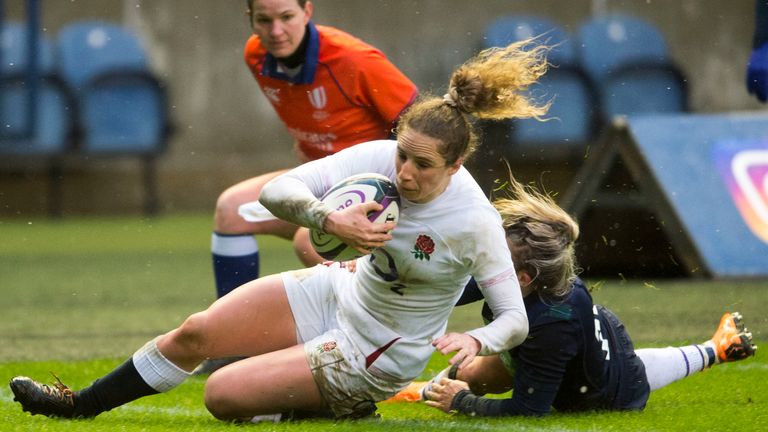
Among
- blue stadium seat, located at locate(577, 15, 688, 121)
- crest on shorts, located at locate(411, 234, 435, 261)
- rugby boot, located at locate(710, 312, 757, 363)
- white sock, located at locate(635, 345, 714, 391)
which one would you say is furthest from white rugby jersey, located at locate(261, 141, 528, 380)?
blue stadium seat, located at locate(577, 15, 688, 121)

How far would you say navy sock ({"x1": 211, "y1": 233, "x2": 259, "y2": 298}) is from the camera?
5848 mm

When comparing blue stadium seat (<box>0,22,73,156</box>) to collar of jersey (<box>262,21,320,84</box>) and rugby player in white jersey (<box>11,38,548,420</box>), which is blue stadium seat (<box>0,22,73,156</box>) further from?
rugby player in white jersey (<box>11,38,548,420</box>)

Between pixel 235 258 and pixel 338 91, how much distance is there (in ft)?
2.78

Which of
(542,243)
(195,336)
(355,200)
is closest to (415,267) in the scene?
(355,200)

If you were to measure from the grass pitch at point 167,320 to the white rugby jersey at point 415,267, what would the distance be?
300mm

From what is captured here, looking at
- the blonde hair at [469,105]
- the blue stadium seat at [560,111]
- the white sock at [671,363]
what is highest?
the blonde hair at [469,105]

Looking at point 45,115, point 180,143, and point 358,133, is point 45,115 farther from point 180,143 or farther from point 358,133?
point 358,133

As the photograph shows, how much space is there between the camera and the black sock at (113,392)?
4.48 m

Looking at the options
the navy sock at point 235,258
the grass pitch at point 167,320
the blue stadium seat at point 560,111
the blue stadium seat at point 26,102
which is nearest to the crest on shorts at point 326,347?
the grass pitch at point 167,320

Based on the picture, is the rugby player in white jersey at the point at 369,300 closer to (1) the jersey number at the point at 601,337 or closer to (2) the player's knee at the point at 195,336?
(2) the player's knee at the point at 195,336

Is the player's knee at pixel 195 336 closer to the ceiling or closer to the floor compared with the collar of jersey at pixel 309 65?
closer to the floor

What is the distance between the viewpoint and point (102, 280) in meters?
9.33

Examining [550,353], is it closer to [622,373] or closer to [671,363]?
[622,373]

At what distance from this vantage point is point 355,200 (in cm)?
410
